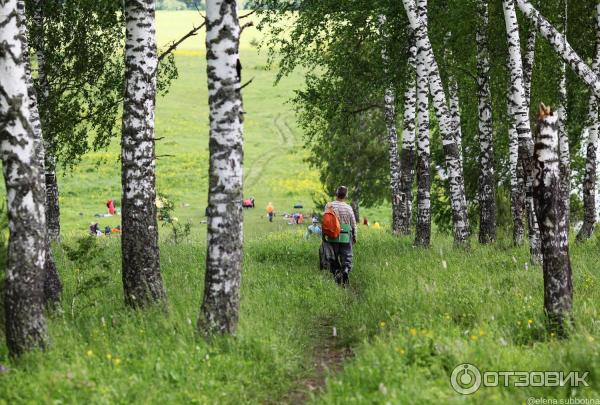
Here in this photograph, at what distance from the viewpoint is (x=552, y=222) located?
783 centimetres

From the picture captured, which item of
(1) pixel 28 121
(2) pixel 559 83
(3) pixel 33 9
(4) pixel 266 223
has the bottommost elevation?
(4) pixel 266 223

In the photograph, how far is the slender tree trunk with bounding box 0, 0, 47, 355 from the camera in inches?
280

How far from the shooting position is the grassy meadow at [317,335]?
6344 mm

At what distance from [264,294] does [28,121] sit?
5043 millimetres

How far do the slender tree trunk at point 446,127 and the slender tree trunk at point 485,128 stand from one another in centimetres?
121

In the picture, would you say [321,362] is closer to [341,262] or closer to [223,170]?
[223,170]

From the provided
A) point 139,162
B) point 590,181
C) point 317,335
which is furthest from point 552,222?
point 590,181

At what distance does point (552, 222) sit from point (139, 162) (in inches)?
224

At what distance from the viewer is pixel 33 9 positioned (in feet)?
50.6

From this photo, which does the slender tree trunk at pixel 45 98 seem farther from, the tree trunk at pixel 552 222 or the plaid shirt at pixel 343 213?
the tree trunk at pixel 552 222

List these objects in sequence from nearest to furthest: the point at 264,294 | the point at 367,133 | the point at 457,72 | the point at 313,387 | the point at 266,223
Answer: the point at 313,387
the point at 264,294
the point at 457,72
the point at 367,133
the point at 266,223

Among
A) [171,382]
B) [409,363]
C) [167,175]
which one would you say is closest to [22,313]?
[171,382]

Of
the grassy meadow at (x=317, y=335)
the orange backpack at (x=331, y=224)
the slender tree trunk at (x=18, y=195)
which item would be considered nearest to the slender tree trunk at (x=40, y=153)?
the grassy meadow at (x=317, y=335)

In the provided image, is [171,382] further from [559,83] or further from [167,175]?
[167,175]
